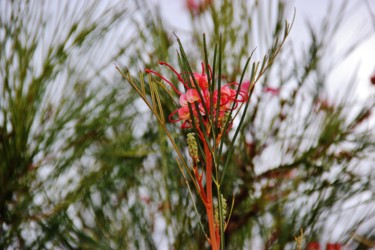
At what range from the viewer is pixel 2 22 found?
0.65m

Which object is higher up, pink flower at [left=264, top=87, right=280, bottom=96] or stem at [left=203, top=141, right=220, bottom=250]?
pink flower at [left=264, top=87, right=280, bottom=96]

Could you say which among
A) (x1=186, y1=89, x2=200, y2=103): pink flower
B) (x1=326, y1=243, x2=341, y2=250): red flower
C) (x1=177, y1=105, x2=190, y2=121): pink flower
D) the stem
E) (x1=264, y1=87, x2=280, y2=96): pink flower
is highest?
(x1=264, y1=87, x2=280, y2=96): pink flower

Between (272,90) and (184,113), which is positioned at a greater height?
(272,90)

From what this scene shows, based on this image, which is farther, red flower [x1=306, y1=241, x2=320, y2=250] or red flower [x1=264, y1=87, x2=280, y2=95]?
red flower [x1=264, y1=87, x2=280, y2=95]

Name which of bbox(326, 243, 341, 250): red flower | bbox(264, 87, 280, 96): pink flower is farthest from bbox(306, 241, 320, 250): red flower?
bbox(264, 87, 280, 96): pink flower

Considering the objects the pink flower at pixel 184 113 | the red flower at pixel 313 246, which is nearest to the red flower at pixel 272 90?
the red flower at pixel 313 246

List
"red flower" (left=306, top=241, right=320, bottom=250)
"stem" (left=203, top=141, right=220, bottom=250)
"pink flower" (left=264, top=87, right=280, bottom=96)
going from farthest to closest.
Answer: "pink flower" (left=264, top=87, right=280, bottom=96) < "red flower" (left=306, top=241, right=320, bottom=250) < "stem" (left=203, top=141, right=220, bottom=250)

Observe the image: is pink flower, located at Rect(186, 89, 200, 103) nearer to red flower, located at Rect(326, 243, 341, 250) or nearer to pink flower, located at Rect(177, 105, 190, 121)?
pink flower, located at Rect(177, 105, 190, 121)

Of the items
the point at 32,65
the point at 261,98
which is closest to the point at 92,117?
the point at 32,65

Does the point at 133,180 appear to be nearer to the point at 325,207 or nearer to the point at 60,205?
the point at 60,205

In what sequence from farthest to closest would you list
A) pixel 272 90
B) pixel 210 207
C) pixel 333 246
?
pixel 272 90 < pixel 333 246 < pixel 210 207

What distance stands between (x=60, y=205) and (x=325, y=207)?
353 millimetres

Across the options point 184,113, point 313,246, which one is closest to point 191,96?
point 184,113

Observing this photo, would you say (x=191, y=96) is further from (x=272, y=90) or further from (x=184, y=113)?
(x=272, y=90)
